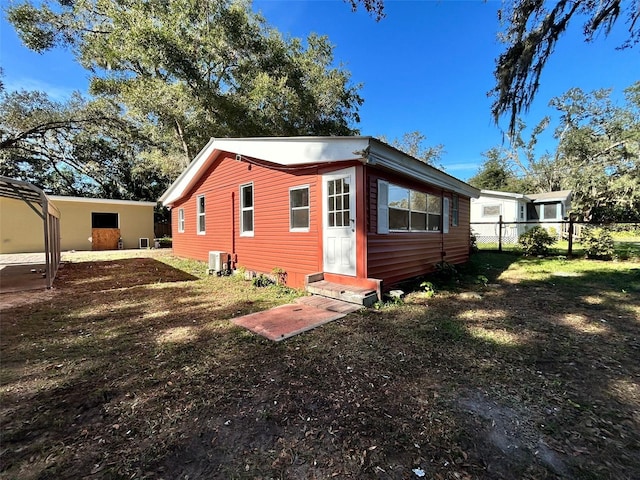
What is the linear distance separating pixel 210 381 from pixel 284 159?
4472 mm

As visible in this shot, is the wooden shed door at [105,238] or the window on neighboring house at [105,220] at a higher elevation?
the window on neighboring house at [105,220]

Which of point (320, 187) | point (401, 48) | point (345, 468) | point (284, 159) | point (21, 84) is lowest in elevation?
point (345, 468)

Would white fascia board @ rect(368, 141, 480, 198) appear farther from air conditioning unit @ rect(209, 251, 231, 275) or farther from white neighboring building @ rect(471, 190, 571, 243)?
white neighboring building @ rect(471, 190, 571, 243)

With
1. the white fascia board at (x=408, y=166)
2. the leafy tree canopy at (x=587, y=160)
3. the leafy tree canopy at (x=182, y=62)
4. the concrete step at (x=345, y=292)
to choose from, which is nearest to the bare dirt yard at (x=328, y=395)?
the concrete step at (x=345, y=292)

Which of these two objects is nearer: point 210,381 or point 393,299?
point 210,381

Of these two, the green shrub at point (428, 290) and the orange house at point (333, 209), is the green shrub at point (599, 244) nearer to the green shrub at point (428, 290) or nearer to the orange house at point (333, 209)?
the orange house at point (333, 209)

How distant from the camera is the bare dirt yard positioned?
1690mm

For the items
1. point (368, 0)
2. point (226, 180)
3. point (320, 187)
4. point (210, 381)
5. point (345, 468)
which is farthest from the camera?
point (226, 180)

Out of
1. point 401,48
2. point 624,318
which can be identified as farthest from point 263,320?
point 401,48

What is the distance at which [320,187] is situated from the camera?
18.8 ft

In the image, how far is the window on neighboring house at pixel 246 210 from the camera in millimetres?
7879

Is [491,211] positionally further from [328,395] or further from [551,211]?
[328,395]

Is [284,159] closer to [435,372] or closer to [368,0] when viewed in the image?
[368,0]

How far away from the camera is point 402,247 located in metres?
6.13
